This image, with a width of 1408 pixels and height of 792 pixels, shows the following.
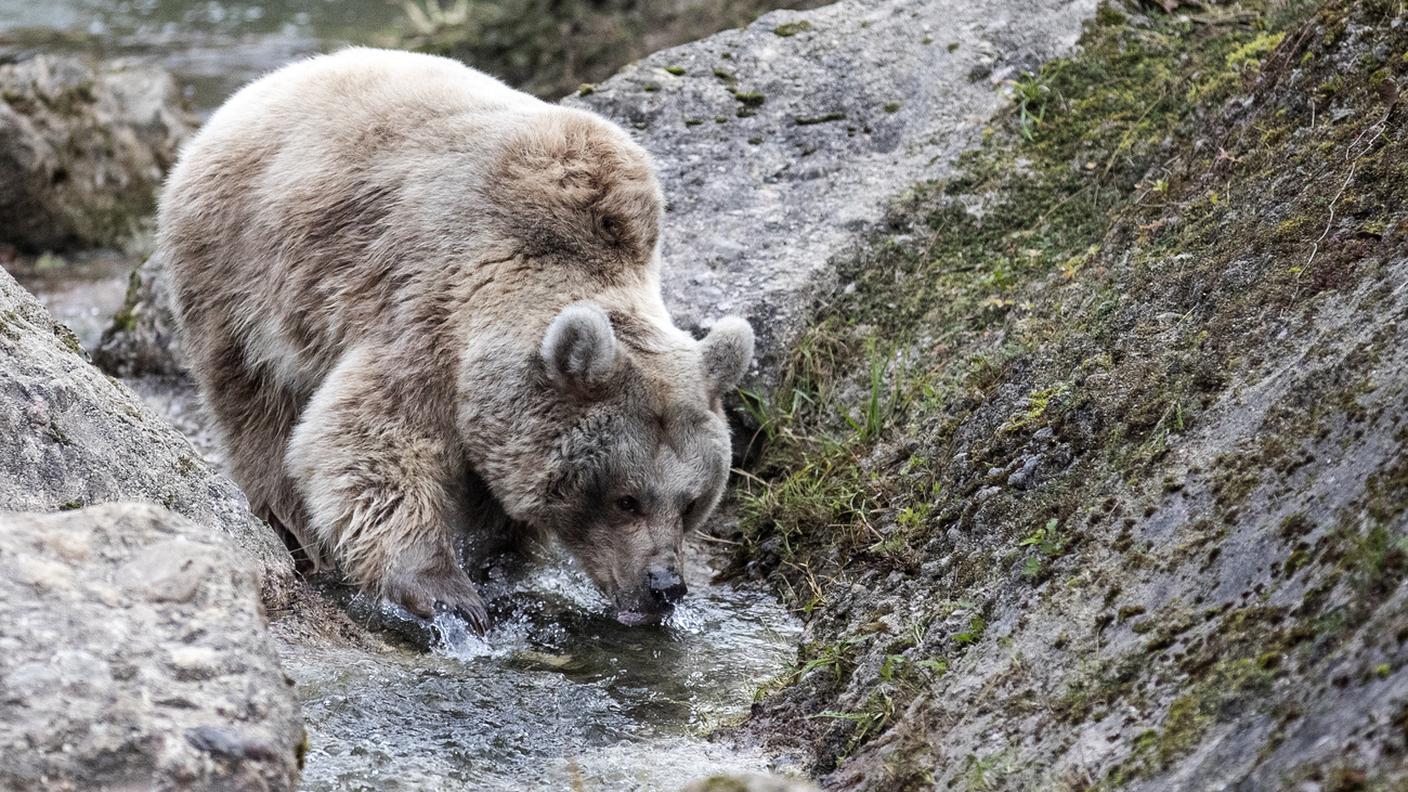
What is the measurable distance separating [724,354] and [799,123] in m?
2.74

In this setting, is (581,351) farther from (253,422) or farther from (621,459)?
(253,422)

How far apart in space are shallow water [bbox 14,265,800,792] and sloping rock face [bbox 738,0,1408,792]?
310mm

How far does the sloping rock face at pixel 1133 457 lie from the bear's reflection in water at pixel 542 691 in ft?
1.08

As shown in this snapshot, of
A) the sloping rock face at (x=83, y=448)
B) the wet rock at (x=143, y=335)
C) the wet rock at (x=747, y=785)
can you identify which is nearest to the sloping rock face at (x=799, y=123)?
the wet rock at (x=143, y=335)

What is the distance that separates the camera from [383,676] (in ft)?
15.5

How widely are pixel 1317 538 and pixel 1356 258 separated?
4.05 feet

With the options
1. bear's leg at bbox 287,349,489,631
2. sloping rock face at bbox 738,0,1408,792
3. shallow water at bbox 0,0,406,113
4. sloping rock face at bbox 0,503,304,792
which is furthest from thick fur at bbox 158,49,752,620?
shallow water at bbox 0,0,406,113

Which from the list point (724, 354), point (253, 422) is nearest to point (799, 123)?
point (724, 354)

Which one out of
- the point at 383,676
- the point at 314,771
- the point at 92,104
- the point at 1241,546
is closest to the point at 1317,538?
the point at 1241,546

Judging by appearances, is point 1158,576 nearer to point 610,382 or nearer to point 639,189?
point 610,382

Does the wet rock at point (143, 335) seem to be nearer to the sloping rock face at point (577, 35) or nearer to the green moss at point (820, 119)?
the green moss at point (820, 119)

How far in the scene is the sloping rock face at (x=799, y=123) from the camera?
751 cm

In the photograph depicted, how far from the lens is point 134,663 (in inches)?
116

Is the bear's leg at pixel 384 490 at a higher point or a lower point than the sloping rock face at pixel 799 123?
lower
